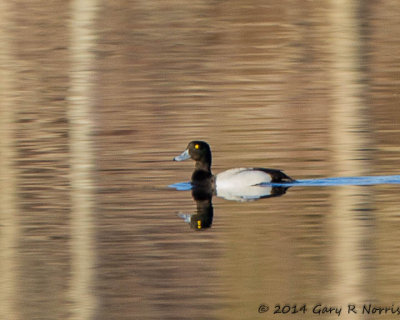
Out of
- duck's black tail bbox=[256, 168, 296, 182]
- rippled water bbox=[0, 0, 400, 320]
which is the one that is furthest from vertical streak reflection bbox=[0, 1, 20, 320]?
duck's black tail bbox=[256, 168, 296, 182]

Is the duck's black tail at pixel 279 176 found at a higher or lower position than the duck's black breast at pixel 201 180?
higher

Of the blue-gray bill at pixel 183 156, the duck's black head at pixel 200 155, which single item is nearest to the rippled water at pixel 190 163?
the blue-gray bill at pixel 183 156

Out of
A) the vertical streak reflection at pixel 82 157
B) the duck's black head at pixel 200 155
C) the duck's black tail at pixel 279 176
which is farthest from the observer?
the duck's black head at pixel 200 155

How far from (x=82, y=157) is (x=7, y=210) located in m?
2.82

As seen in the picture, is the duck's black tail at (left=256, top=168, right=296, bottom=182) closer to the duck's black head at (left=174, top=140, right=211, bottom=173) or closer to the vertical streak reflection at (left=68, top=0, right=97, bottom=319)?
the duck's black head at (left=174, top=140, right=211, bottom=173)

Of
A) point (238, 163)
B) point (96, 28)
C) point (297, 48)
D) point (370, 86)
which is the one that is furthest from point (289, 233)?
point (96, 28)

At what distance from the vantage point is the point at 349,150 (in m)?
13.8

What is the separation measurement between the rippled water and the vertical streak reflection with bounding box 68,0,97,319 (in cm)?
3

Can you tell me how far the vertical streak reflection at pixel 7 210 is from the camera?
8.27 m

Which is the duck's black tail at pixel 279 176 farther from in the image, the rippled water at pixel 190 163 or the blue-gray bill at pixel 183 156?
the blue-gray bill at pixel 183 156

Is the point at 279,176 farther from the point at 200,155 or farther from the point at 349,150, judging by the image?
the point at 349,150

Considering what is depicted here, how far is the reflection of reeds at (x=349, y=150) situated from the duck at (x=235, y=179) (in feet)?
2.25

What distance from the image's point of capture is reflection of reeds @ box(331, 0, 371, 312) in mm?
8453

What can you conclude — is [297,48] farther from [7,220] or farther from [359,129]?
[7,220]
